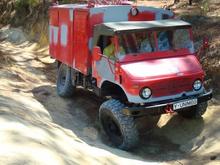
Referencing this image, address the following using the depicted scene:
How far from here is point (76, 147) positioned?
7.48m

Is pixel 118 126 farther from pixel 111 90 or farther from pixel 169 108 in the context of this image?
pixel 111 90

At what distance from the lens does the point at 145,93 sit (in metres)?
8.24

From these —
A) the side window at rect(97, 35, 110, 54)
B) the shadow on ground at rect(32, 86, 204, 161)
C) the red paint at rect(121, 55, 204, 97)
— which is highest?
the side window at rect(97, 35, 110, 54)

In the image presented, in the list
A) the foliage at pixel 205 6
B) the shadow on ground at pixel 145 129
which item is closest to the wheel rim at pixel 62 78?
the shadow on ground at pixel 145 129

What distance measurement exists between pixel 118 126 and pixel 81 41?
7.44ft

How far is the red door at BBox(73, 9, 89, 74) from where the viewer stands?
9.70 meters

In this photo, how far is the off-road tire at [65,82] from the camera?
11.5 m

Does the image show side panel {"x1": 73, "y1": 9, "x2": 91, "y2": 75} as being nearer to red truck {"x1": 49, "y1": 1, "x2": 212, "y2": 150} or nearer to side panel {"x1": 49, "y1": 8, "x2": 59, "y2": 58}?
red truck {"x1": 49, "y1": 1, "x2": 212, "y2": 150}

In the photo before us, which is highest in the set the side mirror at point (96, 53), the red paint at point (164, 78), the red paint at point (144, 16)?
the red paint at point (144, 16)

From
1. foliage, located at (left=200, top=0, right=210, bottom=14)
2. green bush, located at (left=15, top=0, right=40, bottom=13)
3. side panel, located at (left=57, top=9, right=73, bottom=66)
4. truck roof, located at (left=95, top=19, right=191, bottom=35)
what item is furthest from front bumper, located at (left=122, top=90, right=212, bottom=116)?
green bush, located at (left=15, top=0, right=40, bottom=13)

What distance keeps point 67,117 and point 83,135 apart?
122 centimetres

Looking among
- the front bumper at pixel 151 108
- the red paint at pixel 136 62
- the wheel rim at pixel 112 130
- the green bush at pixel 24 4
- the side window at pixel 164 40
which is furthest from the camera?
the green bush at pixel 24 4

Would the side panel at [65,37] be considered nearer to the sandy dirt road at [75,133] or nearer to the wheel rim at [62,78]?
the wheel rim at [62,78]

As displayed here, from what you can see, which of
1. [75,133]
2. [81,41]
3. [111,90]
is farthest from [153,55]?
[75,133]
